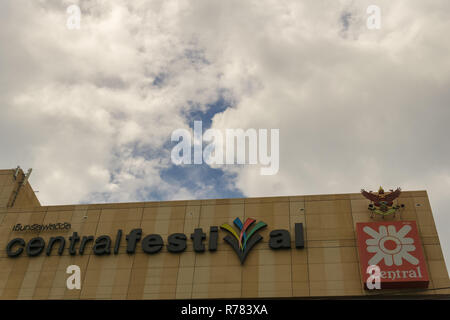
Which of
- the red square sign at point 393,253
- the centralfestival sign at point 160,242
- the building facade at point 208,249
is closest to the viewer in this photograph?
the red square sign at point 393,253

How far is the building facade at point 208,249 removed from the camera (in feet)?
115

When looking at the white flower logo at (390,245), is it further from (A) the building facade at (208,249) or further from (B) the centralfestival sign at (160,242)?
(B) the centralfestival sign at (160,242)

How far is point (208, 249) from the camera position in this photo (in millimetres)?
38031

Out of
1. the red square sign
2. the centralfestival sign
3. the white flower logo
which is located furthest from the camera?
the centralfestival sign

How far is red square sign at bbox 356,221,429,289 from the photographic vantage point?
32.9 metres

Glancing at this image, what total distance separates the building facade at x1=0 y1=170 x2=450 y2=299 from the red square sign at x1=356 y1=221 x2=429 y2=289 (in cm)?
22

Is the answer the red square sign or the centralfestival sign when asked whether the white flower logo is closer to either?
the red square sign

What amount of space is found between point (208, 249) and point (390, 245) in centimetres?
1461

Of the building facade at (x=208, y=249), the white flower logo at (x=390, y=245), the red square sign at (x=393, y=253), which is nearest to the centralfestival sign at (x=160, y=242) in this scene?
the building facade at (x=208, y=249)

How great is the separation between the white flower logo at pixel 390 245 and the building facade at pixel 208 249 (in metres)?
0.28

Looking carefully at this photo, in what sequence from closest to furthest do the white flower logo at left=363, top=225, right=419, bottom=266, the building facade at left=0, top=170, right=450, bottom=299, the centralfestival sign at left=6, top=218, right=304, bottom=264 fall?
the white flower logo at left=363, top=225, right=419, bottom=266 < the building facade at left=0, top=170, right=450, bottom=299 < the centralfestival sign at left=6, top=218, right=304, bottom=264

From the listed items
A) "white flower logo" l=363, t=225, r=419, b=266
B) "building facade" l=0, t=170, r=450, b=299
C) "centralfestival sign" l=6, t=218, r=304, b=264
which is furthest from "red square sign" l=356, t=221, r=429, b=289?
"centralfestival sign" l=6, t=218, r=304, b=264

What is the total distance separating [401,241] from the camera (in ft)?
114
